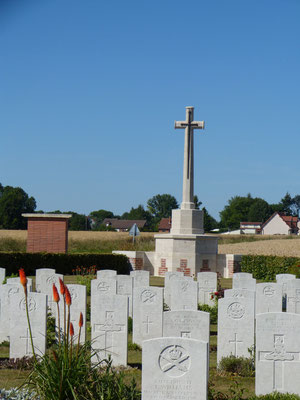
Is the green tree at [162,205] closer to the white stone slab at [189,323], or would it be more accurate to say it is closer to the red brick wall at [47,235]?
the red brick wall at [47,235]

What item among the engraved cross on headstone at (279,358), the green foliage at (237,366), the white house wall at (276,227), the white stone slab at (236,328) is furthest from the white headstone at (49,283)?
the white house wall at (276,227)

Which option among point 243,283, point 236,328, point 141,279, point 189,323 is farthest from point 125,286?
point 189,323

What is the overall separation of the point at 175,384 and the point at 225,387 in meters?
1.91

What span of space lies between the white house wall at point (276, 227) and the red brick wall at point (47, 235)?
64.6 meters

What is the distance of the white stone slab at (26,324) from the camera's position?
7.94m

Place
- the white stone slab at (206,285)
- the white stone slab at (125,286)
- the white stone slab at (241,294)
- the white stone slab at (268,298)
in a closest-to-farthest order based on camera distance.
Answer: the white stone slab at (241,294), the white stone slab at (268,298), the white stone slab at (125,286), the white stone slab at (206,285)

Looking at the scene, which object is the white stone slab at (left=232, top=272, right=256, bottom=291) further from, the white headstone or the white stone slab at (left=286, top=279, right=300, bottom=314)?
the white headstone

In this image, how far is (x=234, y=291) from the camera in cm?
866

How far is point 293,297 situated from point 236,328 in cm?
356

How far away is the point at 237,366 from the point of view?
7.78 meters

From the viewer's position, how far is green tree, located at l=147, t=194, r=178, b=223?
4149 inches

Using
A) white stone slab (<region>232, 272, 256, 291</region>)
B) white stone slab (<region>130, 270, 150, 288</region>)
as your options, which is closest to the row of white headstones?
white stone slab (<region>130, 270, 150, 288</region>)

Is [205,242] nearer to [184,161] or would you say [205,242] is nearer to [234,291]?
[184,161]

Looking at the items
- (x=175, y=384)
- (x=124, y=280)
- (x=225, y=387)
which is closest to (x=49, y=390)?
(x=175, y=384)
